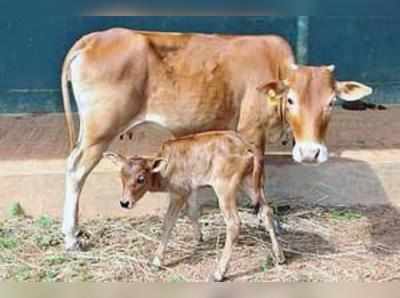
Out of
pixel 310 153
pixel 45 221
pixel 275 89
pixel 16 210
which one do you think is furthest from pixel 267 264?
pixel 16 210

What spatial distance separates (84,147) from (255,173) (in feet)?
3.56

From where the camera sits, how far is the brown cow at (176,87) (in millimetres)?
5641

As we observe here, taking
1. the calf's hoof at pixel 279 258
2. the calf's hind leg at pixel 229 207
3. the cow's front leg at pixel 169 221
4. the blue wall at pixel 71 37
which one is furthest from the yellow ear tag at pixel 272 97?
the blue wall at pixel 71 37

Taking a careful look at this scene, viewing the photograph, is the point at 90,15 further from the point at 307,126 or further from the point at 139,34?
the point at 307,126

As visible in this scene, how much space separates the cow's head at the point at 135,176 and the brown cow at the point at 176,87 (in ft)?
1.71

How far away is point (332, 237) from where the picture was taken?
20.0 ft

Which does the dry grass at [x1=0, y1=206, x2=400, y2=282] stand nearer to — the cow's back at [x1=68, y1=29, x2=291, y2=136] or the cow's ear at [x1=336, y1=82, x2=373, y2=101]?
the cow's back at [x1=68, y1=29, x2=291, y2=136]

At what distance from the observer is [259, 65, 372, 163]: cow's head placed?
17.3ft

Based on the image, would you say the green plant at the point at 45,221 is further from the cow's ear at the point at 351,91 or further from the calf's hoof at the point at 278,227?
the cow's ear at the point at 351,91

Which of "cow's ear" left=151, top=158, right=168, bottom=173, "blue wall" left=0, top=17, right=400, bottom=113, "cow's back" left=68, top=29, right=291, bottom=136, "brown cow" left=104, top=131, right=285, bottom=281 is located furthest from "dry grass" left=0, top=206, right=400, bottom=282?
"blue wall" left=0, top=17, right=400, bottom=113

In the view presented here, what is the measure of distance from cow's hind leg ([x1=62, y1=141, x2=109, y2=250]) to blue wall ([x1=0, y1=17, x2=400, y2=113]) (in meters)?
3.09

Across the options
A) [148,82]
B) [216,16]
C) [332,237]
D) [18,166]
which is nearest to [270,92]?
[148,82]

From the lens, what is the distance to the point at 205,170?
5328 millimetres

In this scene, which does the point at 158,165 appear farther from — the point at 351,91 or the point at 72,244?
the point at 351,91
